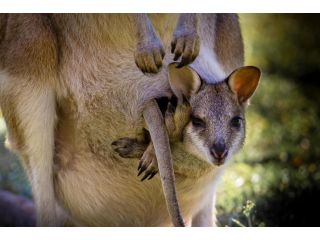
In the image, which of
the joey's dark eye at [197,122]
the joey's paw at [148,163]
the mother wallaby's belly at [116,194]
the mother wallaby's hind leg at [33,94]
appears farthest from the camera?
the mother wallaby's belly at [116,194]

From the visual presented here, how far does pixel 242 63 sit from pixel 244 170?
3.06 ft

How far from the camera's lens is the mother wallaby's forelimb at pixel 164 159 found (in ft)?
11.8

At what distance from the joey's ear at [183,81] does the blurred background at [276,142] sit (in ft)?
2.11

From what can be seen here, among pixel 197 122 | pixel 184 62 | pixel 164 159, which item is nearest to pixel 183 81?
pixel 184 62

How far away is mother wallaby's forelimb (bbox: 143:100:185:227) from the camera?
361 centimetres

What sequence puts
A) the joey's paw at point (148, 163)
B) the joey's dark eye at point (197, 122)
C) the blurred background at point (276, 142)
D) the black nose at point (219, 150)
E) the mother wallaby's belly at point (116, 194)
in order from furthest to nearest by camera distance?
1. the blurred background at point (276, 142)
2. the mother wallaby's belly at point (116, 194)
3. the joey's paw at point (148, 163)
4. the joey's dark eye at point (197, 122)
5. the black nose at point (219, 150)

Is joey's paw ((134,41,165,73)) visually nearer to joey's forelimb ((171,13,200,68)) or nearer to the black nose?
joey's forelimb ((171,13,200,68))

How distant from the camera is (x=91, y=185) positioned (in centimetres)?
409

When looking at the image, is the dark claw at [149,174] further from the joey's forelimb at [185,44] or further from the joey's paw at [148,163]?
the joey's forelimb at [185,44]

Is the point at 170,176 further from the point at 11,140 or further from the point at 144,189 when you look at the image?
the point at 11,140

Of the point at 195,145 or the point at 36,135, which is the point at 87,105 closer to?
the point at 36,135

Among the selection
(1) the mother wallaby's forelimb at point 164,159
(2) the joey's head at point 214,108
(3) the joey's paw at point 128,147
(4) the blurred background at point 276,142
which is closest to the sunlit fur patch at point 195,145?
(2) the joey's head at point 214,108

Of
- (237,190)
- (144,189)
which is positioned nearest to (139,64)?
(144,189)

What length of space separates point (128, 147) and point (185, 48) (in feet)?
1.78
